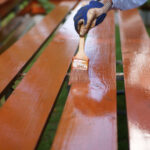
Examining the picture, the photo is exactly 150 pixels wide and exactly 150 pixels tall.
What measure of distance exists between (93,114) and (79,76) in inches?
16.5

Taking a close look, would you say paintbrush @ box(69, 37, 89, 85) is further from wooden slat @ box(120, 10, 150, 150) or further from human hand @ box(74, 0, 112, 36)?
wooden slat @ box(120, 10, 150, 150)

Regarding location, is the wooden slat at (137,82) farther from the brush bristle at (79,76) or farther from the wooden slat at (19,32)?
the wooden slat at (19,32)

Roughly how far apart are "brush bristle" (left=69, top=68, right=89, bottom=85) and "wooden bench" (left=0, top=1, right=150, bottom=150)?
0.10ft

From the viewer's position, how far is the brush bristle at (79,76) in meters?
1.55

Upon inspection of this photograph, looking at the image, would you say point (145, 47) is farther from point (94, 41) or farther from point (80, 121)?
point (80, 121)

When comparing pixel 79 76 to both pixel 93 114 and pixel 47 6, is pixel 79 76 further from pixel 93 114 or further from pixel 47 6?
pixel 47 6

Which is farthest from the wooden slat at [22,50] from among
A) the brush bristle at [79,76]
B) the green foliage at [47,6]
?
the green foliage at [47,6]

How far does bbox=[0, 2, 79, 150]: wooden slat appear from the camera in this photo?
109cm

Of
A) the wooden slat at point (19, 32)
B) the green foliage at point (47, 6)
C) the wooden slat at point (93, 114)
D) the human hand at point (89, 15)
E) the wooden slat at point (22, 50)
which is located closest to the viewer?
the wooden slat at point (93, 114)

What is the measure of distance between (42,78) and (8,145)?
0.61 metres

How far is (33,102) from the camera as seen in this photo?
4.42ft

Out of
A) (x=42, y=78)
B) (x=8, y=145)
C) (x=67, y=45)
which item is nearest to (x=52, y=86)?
(x=42, y=78)

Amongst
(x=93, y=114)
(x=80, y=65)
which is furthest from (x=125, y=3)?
(x=93, y=114)

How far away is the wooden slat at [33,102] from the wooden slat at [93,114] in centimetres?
10
